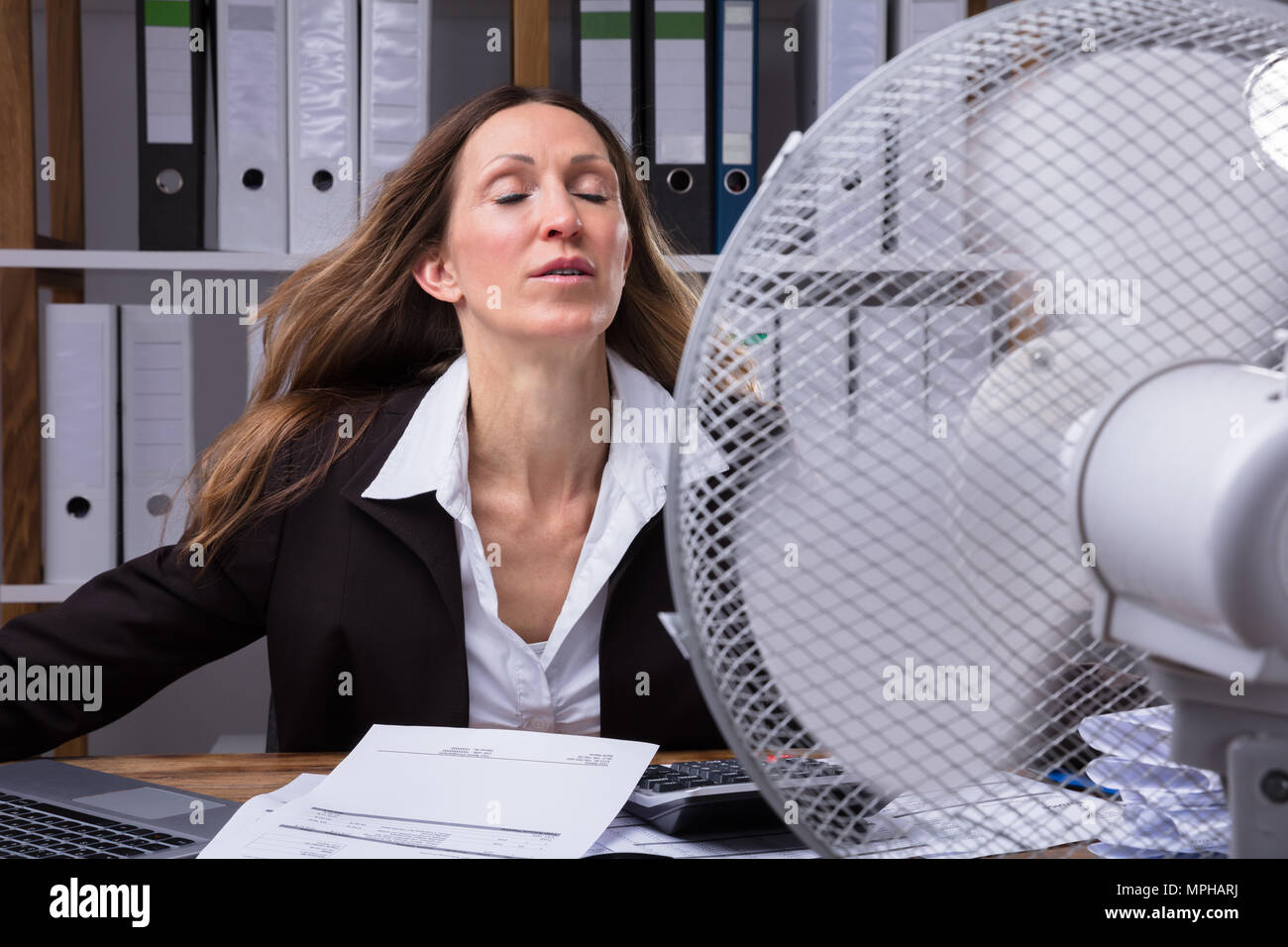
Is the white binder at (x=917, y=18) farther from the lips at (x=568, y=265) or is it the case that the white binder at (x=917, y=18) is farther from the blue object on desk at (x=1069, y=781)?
the blue object on desk at (x=1069, y=781)

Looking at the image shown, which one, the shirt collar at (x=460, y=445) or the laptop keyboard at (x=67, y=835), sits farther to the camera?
the shirt collar at (x=460, y=445)

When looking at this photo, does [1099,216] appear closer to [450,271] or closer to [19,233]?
[450,271]

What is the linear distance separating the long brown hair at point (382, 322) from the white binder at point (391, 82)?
0.25 metres

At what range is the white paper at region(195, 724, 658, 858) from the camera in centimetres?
65

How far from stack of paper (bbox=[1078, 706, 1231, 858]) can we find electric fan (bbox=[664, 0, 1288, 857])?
1.7 inches

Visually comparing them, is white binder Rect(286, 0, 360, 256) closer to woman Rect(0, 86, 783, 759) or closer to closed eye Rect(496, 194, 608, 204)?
woman Rect(0, 86, 783, 759)

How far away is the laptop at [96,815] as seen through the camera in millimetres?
653

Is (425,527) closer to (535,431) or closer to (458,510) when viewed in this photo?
(458,510)

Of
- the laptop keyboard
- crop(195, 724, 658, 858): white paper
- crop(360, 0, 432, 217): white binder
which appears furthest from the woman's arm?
crop(360, 0, 432, 217): white binder

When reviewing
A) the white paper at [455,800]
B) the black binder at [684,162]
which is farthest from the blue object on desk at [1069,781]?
the black binder at [684,162]

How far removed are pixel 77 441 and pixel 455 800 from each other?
1.17 meters

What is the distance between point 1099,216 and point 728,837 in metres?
0.42
